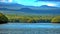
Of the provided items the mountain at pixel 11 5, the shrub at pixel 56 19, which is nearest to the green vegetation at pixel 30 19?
the shrub at pixel 56 19

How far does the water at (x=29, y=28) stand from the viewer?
9.37ft

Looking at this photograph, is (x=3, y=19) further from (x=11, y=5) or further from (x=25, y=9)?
(x=25, y=9)

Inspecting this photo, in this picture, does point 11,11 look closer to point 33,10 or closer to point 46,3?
point 33,10

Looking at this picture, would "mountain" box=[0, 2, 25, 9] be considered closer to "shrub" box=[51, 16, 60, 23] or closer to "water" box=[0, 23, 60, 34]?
"water" box=[0, 23, 60, 34]

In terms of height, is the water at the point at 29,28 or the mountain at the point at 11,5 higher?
the mountain at the point at 11,5

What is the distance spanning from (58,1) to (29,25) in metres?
0.78

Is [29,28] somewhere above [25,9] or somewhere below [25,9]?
below

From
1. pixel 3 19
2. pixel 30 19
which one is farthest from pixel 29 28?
pixel 3 19

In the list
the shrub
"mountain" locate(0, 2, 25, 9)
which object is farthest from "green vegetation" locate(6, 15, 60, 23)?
"mountain" locate(0, 2, 25, 9)

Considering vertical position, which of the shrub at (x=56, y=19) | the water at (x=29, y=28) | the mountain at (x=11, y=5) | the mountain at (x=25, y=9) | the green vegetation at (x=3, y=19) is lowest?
the water at (x=29, y=28)

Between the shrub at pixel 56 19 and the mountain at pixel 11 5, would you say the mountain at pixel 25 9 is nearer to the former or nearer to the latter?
the mountain at pixel 11 5

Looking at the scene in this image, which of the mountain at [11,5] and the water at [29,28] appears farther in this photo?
the mountain at [11,5]

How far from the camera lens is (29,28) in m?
3.01

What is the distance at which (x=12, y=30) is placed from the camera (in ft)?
9.64
